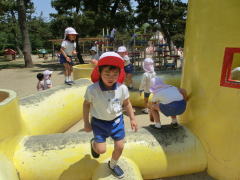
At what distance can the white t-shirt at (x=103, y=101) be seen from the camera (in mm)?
Result: 2486

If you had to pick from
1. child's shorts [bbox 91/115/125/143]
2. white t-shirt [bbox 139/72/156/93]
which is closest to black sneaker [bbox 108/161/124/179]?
child's shorts [bbox 91/115/125/143]

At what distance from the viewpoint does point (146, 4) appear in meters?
17.4

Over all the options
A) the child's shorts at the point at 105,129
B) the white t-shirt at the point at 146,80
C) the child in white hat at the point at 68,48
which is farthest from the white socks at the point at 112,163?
the child in white hat at the point at 68,48

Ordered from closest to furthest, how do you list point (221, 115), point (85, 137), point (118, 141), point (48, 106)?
point (118, 141) → point (221, 115) → point (85, 137) → point (48, 106)

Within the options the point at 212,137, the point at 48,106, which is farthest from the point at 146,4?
the point at 212,137

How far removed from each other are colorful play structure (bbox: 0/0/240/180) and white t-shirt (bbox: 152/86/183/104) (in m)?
0.23

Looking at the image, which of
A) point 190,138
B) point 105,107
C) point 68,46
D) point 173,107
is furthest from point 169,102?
point 68,46

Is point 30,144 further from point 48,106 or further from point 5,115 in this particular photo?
point 48,106

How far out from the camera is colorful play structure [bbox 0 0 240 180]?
8.77 feet

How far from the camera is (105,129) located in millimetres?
2541

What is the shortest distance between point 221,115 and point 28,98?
9.88 ft

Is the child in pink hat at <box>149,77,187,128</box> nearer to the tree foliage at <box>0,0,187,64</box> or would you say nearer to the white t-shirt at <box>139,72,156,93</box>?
the white t-shirt at <box>139,72,156,93</box>

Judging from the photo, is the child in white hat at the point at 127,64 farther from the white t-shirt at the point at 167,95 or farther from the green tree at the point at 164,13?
the green tree at the point at 164,13

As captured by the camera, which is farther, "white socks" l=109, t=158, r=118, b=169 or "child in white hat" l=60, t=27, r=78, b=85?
"child in white hat" l=60, t=27, r=78, b=85
